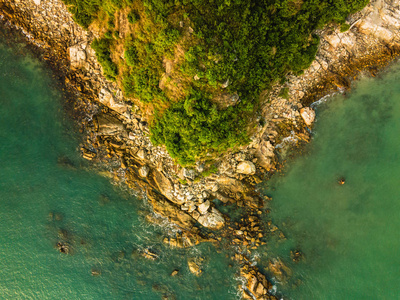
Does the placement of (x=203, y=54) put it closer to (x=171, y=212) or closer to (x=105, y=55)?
(x=105, y=55)

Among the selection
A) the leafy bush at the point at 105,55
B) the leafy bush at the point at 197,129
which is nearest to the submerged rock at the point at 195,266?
the leafy bush at the point at 197,129

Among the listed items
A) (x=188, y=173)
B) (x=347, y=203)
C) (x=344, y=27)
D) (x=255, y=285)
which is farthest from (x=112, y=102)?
(x=347, y=203)

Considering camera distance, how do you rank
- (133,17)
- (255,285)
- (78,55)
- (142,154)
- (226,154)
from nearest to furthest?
1. (133,17)
2. (226,154)
3. (78,55)
4. (255,285)
5. (142,154)

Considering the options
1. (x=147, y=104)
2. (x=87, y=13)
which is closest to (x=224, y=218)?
(x=147, y=104)

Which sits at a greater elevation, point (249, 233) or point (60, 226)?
point (249, 233)

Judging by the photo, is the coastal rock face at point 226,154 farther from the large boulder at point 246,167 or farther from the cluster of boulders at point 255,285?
the cluster of boulders at point 255,285

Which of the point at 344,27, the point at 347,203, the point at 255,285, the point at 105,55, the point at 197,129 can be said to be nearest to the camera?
the point at 197,129

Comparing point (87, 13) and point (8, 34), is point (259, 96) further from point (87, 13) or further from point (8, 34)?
point (8, 34)
